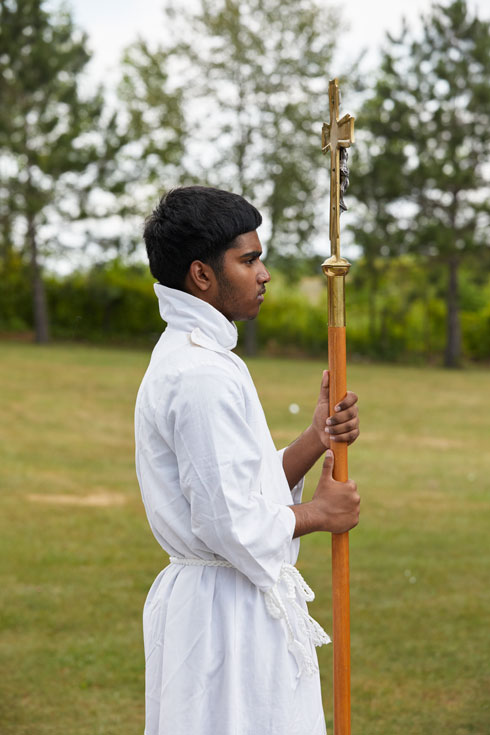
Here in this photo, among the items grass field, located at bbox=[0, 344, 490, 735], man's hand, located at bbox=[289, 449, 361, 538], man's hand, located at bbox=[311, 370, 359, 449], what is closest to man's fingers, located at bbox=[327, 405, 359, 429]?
man's hand, located at bbox=[311, 370, 359, 449]

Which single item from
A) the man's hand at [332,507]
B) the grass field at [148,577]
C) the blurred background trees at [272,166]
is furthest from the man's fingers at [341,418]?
the blurred background trees at [272,166]

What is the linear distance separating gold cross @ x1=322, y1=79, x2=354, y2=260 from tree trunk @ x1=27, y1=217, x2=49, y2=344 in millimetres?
28784

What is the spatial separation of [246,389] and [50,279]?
32.5 m

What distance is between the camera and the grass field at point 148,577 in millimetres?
4785

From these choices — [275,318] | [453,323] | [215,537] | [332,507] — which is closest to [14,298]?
[275,318]

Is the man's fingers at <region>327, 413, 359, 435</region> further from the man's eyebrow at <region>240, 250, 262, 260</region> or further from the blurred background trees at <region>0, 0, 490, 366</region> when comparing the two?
the blurred background trees at <region>0, 0, 490, 366</region>

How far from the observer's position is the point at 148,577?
6.94m

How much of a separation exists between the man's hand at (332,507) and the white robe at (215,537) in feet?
0.25

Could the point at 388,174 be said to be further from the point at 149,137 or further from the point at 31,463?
the point at 31,463

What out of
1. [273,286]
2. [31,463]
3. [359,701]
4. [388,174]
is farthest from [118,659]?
[273,286]

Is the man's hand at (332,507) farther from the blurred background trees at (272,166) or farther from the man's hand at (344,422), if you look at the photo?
the blurred background trees at (272,166)

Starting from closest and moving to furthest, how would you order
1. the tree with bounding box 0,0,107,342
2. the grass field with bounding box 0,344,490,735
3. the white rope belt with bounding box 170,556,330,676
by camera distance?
the white rope belt with bounding box 170,556,330,676, the grass field with bounding box 0,344,490,735, the tree with bounding box 0,0,107,342

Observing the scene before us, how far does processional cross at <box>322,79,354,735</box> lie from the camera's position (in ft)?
7.67

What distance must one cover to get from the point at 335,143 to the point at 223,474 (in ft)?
3.15
